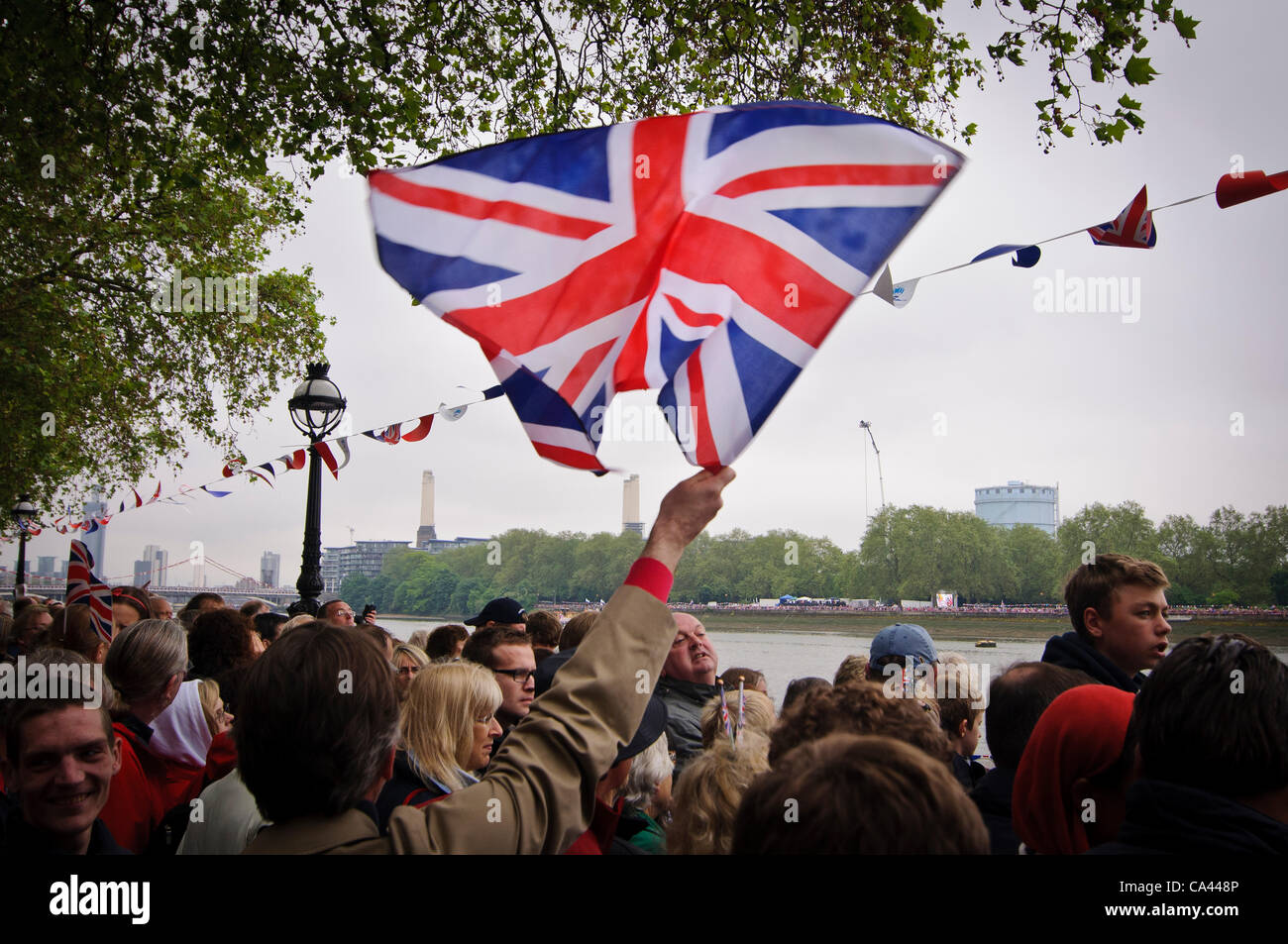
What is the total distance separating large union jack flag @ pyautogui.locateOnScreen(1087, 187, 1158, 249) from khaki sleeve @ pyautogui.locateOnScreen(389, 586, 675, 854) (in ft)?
15.3

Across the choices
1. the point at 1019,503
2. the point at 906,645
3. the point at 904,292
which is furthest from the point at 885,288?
the point at 1019,503

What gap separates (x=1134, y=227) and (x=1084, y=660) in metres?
2.93

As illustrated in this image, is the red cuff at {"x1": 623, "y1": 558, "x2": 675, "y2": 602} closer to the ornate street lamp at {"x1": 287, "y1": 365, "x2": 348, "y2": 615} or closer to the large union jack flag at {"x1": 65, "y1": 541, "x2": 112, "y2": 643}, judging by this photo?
the large union jack flag at {"x1": 65, "y1": 541, "x2": 112, "y2": 643}

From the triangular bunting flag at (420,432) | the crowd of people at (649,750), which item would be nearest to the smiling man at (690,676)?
the crowd of people at (649,750)

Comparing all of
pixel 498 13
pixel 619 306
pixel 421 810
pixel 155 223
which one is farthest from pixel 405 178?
pixel 155 223

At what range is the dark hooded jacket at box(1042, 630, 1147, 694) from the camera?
3406 mm

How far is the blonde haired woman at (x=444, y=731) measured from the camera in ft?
10.0

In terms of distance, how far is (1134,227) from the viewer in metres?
5.22

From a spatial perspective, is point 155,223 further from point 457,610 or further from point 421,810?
point 457,610

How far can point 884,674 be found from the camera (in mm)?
4227

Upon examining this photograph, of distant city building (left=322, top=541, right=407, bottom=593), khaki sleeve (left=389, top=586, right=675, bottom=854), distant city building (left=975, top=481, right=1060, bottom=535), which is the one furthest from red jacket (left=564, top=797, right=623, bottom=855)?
distant city building (left=975, top=481, right=1060, bottom=535)

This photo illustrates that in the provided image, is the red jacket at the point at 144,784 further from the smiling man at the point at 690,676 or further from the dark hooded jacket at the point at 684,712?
the smiling man at the point at 690,676
